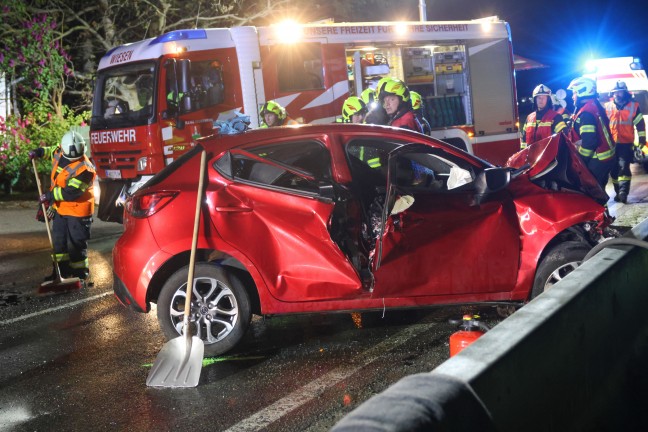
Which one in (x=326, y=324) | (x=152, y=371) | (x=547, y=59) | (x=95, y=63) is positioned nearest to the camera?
(x=152, y=371)

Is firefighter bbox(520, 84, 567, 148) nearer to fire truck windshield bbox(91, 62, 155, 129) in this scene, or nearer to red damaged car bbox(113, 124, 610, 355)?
red damaged car bbox(113, 124, 610, 355)

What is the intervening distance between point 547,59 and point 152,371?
28.8 meters

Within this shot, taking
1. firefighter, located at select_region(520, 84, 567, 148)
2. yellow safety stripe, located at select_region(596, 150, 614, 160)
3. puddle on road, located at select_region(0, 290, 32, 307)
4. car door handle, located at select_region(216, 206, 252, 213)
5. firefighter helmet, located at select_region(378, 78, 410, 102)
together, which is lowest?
puddle on road, located at select_region(0, 290, 32, 307)

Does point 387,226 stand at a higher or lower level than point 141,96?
lower

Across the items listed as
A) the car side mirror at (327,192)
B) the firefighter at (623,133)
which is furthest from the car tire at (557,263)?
the firefighter at (623,133)

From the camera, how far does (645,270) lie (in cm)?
432

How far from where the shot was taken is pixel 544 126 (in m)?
10.4

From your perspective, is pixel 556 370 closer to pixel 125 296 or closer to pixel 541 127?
pixel 125 296

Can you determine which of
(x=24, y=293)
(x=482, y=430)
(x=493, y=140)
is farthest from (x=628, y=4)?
(x=482, y=430)

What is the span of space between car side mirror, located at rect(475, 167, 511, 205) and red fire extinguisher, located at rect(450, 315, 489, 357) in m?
1.57

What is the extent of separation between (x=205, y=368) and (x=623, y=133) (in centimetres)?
957

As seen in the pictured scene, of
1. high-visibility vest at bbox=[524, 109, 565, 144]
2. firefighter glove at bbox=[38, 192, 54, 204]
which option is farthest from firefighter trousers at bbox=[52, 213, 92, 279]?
high-visibility vest at bbox=[524, 109, 565, 144]

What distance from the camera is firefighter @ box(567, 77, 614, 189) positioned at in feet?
33.8

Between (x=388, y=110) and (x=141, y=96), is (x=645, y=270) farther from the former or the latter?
(x=141, y=96)
